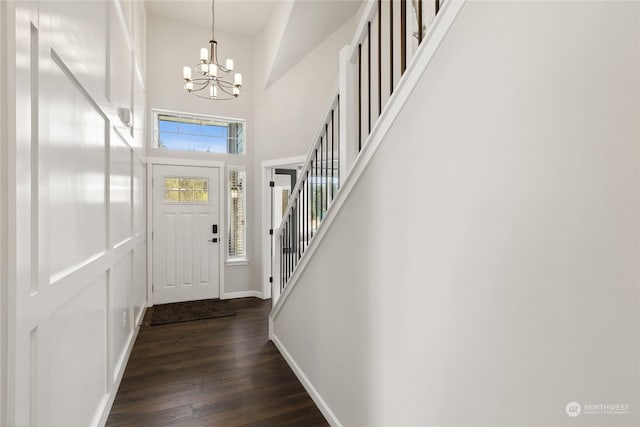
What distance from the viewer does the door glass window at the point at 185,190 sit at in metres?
4.45

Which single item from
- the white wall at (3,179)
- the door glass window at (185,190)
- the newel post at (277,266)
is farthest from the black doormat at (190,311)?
the white wall at (3,179)

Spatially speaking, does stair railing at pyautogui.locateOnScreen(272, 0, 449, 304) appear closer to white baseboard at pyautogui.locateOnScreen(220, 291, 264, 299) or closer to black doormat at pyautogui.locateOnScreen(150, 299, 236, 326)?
black doormat at pyautogui.locateOnScreen(150, 299, 236, 326)

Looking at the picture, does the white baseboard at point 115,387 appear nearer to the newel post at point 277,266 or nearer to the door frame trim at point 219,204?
the door frame trim at point 219,204

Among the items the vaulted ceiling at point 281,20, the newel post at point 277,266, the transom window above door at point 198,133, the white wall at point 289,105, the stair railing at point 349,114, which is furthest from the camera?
the transom window above door at point 198,133

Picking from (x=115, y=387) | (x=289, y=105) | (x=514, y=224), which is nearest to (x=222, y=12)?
(x=289, y=105)

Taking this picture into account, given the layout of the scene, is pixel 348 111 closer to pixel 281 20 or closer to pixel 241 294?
pixel 281 20

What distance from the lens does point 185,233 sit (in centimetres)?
455

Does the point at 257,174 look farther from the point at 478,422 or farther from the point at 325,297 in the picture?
the point at 478,422

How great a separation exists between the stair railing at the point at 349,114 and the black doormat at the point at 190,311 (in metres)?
1.10

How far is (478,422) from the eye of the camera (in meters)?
0.94

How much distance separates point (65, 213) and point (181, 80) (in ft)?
12.5

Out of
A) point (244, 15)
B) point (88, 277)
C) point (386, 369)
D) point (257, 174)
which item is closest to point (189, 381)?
point (88, 277)

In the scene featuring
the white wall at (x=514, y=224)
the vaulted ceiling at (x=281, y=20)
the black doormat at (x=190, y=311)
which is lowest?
the black doormat at (x=190, y=311)

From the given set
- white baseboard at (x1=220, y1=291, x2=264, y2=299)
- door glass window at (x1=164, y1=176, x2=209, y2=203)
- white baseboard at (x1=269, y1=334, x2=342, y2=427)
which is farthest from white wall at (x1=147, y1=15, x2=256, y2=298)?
white baseboard at (x1=269, y1=334, x2=342, y2=427)
